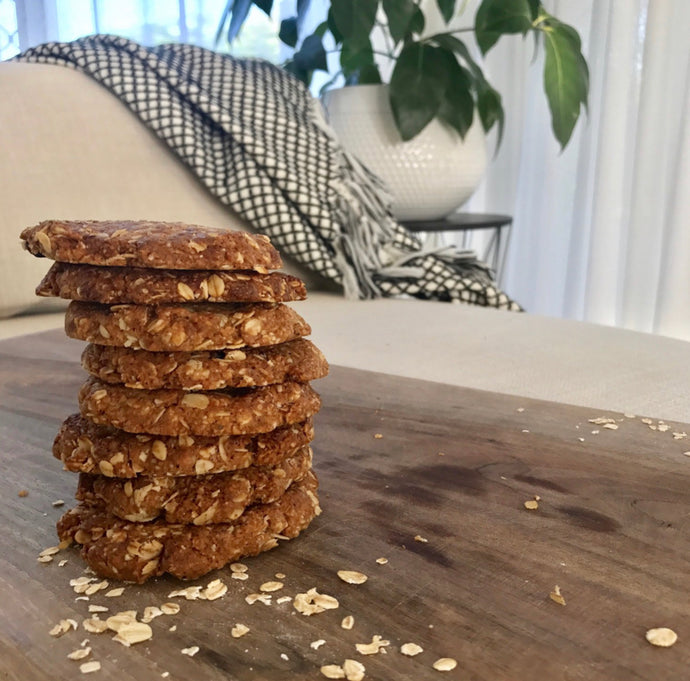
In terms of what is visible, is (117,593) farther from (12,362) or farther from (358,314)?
(358,314)

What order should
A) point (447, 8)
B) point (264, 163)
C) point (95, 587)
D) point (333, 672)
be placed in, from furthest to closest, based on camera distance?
point (447, 8), point (264, 163), point (95, 587), point (333, 672)

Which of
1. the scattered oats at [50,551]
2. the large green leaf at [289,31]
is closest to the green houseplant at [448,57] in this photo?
the large green leaf at [289,31]

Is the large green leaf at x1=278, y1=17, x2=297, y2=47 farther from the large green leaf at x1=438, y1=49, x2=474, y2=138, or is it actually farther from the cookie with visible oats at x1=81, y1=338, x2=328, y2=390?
the cookie with visible oats at x1=81, y1=338, x2=328, y2=390

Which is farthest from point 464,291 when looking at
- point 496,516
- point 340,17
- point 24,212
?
point 496,516

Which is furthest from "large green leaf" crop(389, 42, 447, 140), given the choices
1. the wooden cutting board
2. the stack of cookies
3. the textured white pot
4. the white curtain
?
the stack of cookies

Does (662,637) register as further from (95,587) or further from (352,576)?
(95,587)

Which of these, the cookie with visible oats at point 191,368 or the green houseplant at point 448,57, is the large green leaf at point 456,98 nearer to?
the green houseplant at point 448,57

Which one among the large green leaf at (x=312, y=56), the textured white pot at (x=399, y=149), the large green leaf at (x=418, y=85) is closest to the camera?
the large green leaf at (x=418, y=85)

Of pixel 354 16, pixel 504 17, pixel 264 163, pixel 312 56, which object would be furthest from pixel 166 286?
pixel 312 56
